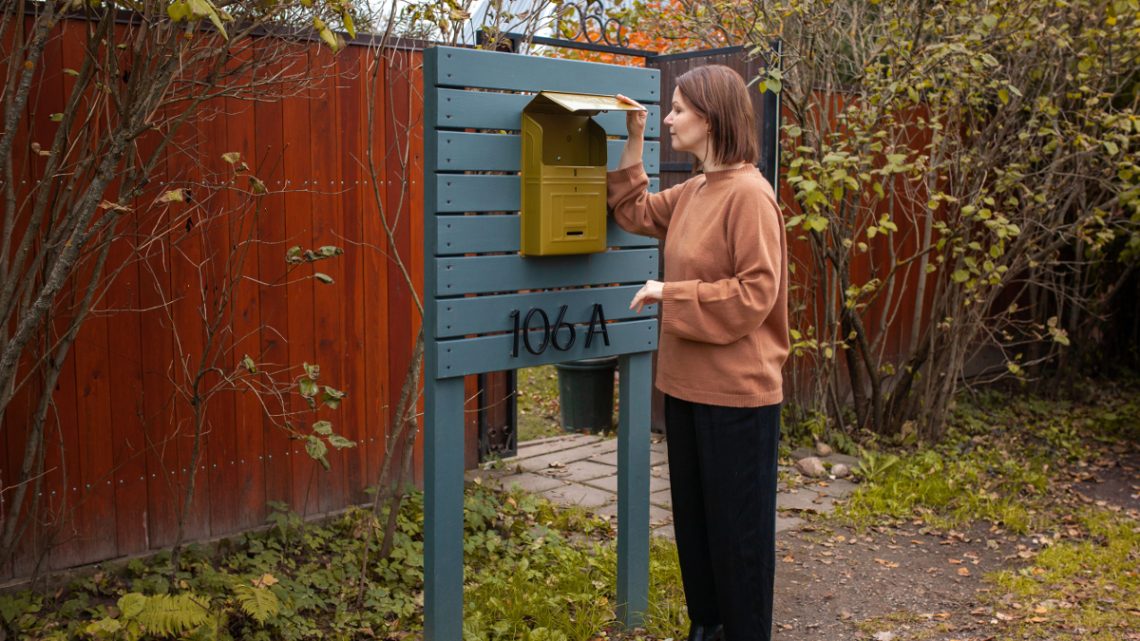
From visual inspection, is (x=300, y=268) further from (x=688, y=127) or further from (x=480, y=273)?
(x=688, y=127)

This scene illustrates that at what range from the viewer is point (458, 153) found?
3.51 metres

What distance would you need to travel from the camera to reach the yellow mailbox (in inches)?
143

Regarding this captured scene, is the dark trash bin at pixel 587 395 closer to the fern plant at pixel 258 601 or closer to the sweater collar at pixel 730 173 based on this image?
the fern plant at pixel 258 601

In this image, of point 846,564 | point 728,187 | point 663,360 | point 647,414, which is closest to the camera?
point 728,187

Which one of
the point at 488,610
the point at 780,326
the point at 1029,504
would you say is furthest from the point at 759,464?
the point at 1029,504

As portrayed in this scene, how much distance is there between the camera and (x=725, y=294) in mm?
3402

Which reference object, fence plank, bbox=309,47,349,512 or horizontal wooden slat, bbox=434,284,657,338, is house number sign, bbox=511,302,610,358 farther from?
fence plank, bbox=309,47,349,512

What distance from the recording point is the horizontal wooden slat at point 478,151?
136 inches

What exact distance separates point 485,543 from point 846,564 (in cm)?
171

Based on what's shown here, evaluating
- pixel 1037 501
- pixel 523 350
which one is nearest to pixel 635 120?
pixel 523 350

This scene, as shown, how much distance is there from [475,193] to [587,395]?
4256 mm

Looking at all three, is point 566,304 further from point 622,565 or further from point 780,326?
point 622,565

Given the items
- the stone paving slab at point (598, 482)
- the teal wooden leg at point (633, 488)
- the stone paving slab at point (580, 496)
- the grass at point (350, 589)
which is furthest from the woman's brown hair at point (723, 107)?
the stone paving slab at point (580, 496)

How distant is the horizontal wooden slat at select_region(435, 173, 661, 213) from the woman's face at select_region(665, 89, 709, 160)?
0.56 m
